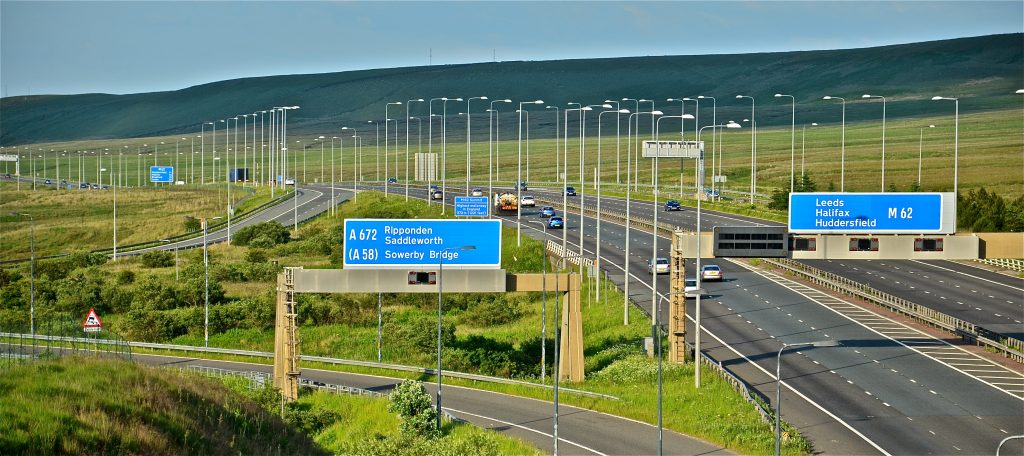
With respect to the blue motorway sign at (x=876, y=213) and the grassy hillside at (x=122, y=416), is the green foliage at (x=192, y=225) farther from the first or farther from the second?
the grassy hillside at (x=122, y=416)

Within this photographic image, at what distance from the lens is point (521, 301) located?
331 feet

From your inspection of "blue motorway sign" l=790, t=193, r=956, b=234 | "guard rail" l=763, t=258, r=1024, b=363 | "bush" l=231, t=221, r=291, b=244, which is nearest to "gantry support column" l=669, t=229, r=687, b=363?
"blue motorway sign" l=790, t=193, r=956, b=234

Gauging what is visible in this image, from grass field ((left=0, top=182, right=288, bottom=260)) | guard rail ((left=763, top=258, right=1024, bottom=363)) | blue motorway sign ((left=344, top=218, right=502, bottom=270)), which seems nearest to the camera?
blue motorway sign ((left=344, top=218, right=502, bottom=270))

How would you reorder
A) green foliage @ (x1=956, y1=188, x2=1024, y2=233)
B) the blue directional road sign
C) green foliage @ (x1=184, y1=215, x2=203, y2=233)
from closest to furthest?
1. the blue directional road sign
2. green foliage @ (x1=956, y1=188, x2=1024, y2=233)
3. green foliage @ (x1=184, y1=215, x2=203, y2=233)

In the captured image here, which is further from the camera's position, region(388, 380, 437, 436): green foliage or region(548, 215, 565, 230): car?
region(548, 215, 565, 230): car

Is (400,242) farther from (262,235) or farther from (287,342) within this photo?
(262,235)

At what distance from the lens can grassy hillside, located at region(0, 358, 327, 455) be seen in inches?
1484

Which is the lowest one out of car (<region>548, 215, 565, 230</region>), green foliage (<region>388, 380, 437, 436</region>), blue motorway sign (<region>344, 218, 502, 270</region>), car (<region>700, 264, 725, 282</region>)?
green foliage (<region>388, 380, 437, 436</region>)

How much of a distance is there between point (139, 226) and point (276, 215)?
16.0m

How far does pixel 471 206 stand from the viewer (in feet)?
361

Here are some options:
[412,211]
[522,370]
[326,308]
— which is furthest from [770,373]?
[412,211]

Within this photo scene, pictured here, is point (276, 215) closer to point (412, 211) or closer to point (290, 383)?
point (412, 211)

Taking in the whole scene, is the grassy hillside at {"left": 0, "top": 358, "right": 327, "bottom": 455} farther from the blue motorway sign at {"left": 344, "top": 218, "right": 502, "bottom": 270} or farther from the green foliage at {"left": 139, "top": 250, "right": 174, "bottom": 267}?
the green foliage at {"left": 139, "top": 250, "right": 174, "bottom": 267}

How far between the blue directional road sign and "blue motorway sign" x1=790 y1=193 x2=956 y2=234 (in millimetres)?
44220
